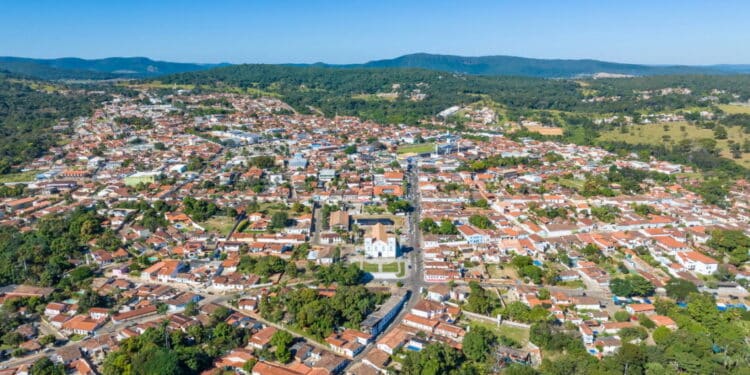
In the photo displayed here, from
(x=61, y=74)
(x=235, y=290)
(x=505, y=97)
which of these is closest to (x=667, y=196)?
(x=235, y=290)

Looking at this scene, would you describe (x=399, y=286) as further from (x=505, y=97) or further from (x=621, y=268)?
(x=505, y=97)

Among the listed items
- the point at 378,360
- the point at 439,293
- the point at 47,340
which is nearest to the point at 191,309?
the point at 47,340

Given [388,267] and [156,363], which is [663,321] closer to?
[388,267]

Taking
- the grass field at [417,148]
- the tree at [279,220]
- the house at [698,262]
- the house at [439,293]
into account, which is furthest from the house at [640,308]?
the grass field at [417,148]

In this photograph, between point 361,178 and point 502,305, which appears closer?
point 502,305

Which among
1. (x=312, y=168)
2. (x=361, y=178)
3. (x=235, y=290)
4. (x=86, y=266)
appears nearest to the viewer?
(x=235, y=290)

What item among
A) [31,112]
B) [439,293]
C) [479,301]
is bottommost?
[439,293]
